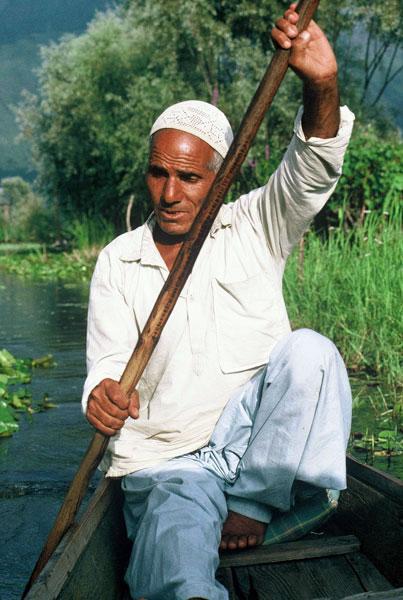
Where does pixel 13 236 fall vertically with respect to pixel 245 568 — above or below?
below

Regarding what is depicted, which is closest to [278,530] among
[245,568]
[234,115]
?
[245,568]

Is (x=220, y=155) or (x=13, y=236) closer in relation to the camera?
(x=220, y=155)

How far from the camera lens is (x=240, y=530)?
8.51 feet

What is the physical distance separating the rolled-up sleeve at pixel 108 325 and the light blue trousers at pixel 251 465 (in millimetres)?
334

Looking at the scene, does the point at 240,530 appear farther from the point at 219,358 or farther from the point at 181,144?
the point at 181,144

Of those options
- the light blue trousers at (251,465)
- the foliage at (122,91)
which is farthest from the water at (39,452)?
the foliage at (122,91)

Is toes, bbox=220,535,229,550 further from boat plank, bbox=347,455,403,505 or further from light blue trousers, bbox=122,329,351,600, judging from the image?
boat plank, bbox=347,455,403,505

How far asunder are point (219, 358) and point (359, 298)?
10.0 ft

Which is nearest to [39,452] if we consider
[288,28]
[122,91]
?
[288,28]

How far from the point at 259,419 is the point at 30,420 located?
292cm

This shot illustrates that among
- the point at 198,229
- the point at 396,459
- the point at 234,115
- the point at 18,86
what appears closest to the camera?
the point at 198,229

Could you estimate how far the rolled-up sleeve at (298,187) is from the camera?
2576mm

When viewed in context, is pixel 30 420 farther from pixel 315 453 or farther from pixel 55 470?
pixel 315 453

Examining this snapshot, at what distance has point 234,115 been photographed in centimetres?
1994
